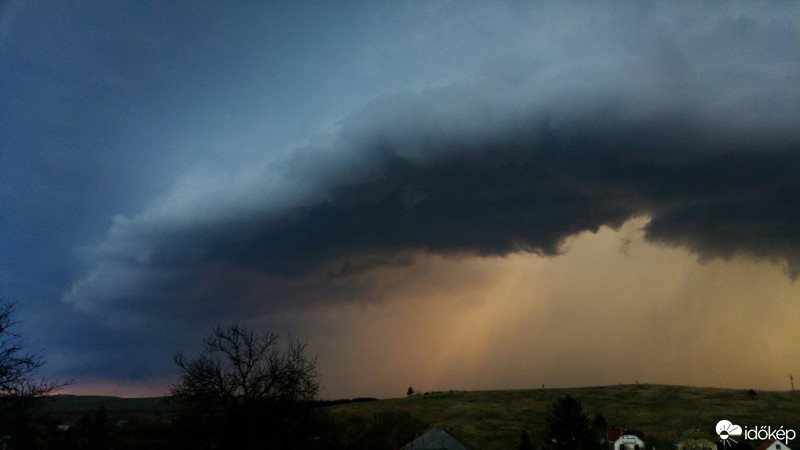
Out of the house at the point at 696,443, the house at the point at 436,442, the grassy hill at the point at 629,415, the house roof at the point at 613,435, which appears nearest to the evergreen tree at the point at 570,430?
the house at the point at 436,442

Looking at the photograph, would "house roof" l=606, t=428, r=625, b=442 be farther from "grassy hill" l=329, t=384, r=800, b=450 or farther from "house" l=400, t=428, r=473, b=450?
"house" l=400, t=428, r=473, b=450

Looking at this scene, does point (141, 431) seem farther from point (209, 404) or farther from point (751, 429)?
point (751, 429)

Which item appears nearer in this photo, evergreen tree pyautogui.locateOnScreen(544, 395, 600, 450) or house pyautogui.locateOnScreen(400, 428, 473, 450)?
evergreen tree pyautogui.locateOnScreen(544, 395, 600, 450)

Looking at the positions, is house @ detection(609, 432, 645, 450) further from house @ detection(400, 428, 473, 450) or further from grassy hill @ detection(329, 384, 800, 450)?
house @ detection(400, 428, 473, 450)

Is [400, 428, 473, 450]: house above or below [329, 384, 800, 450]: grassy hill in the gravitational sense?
above

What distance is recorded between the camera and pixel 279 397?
29.5 metres

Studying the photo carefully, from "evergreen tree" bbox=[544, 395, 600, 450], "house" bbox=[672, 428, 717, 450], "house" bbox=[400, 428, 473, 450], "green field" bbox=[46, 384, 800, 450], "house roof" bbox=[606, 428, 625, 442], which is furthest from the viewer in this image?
"green field" bbox=[46, 384, 800, 450]

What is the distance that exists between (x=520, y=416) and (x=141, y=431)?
128 metres

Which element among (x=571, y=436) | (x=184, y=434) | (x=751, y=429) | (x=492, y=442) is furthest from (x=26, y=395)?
(x=751, y=429)

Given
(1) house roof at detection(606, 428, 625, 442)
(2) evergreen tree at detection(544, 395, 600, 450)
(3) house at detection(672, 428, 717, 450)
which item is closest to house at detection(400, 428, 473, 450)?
(2) evergreen tree at detection(544, 395, 600, 450)

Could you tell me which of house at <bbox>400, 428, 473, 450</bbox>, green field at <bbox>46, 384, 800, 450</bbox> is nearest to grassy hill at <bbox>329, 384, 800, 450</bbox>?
green field at <bbox>46, 384, 800, 450</bbox>

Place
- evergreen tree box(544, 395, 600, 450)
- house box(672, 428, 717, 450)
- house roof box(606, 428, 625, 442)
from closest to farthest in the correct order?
evergreen tree box(544, 395, 600, 450) < house box(672, 428, 717, 450) < house roof box(606, 428, 625, 442)

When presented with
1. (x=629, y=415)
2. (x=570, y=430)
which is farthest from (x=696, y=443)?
(x=629, y=415)

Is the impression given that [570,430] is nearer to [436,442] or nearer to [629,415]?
[436,442]
